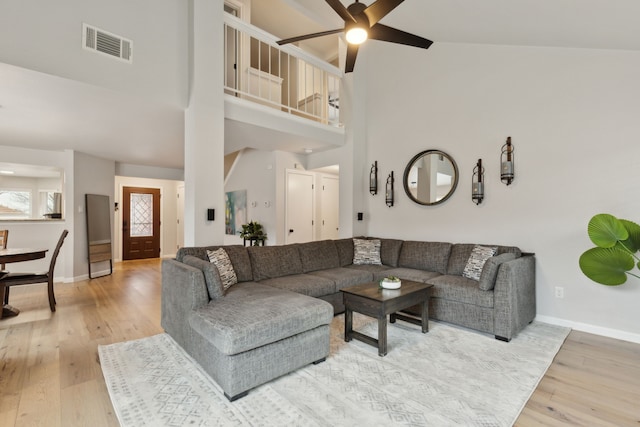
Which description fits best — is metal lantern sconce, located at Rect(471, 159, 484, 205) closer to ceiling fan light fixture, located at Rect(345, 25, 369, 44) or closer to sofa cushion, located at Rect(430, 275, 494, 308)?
sofa cushion, located at Rect(430, 275, 494, 308)

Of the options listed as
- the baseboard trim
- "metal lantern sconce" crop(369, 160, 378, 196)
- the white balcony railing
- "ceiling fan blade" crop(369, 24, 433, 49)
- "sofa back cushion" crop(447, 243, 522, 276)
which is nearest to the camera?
"ceiling fan blade" crop(369, 24, 433, 49)

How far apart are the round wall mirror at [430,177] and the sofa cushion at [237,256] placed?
2595 millimetres

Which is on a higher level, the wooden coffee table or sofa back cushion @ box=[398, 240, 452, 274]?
sofa back cushion @ box=[398, 240, 452, 274]

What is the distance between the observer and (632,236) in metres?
2.66

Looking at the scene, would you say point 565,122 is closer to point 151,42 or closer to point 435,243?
point 435,243

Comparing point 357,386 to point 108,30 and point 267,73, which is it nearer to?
point 108,30

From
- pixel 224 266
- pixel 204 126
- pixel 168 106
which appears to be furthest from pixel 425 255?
pixel 168 106

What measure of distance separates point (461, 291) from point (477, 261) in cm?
51

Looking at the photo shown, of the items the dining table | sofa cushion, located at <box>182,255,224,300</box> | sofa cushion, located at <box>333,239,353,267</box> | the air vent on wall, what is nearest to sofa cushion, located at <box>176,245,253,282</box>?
sofa cushion, located at <box>182,255,224,300</box>

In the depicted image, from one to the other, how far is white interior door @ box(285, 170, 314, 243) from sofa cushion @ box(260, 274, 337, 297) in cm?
233

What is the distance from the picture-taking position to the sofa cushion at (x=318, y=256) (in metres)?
3.94

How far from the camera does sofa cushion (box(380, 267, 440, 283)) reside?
138 inches

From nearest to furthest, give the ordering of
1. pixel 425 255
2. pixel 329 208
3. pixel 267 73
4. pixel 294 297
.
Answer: pixel 294 297 < pixel 425 255 < pixel 267 73 < pixel 329 208

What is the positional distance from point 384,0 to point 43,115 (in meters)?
3.88
